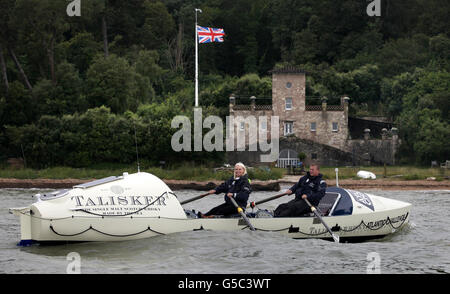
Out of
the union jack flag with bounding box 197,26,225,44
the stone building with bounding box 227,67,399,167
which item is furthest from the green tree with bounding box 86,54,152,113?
the union jack flag with bounding box 197,26,225,44

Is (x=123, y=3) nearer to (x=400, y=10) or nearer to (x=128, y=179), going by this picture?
(x=400, y=10)

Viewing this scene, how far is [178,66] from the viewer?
291 ft

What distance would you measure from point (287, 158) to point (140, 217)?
132 ft

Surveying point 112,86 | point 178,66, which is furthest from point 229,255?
point 178,66

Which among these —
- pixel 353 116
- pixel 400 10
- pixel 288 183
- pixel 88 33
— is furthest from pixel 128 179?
pixel 400 10

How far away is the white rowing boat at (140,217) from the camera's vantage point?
19.5 metres

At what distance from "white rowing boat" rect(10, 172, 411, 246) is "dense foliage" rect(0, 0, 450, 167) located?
32031 millimetres

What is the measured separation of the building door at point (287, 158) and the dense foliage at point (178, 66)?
23.3 ft

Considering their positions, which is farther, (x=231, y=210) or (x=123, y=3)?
(x=123, y=3)

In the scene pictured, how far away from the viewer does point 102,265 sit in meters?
17.9

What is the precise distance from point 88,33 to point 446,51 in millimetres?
37000

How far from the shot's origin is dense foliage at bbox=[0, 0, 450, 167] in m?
55.2

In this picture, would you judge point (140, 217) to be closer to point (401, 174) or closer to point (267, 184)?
point (267, 184)

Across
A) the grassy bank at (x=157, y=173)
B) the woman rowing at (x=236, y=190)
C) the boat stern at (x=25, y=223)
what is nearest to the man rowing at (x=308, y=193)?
the woman rowing at (x=236, y=190)
